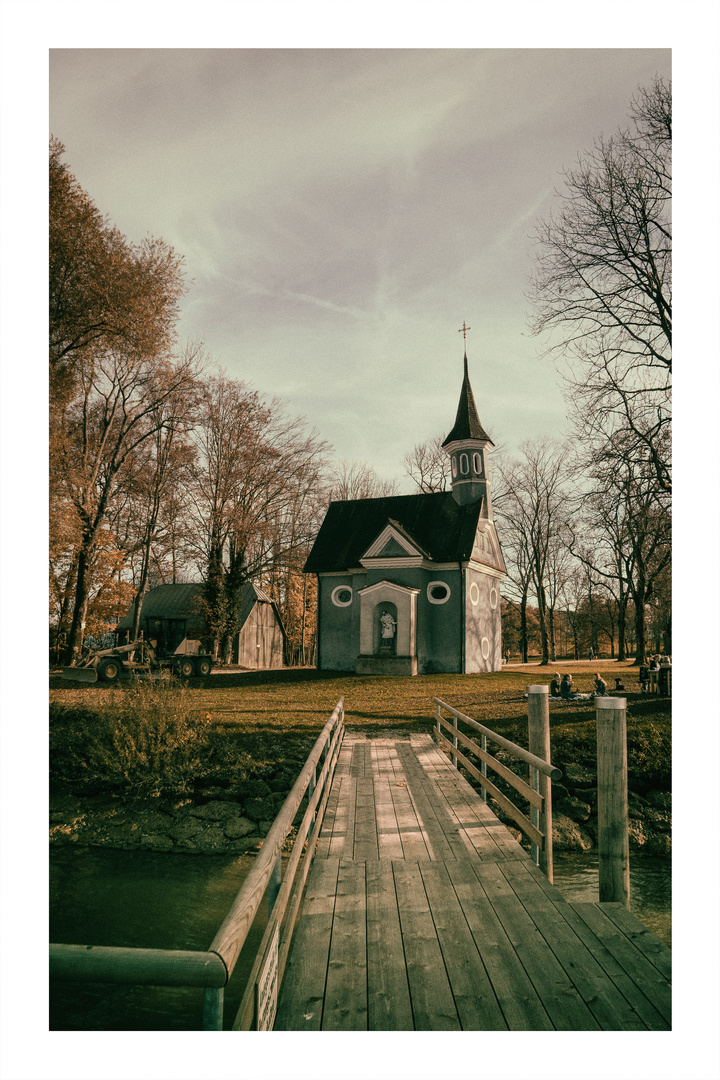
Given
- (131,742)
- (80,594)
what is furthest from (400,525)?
(80,594)

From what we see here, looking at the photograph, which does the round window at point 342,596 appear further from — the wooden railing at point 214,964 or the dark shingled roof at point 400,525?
the wooden railing at point 214,964

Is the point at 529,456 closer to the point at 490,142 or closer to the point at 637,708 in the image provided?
the point at 637,708

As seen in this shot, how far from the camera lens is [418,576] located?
73.5 ft

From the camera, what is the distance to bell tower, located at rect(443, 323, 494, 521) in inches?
950

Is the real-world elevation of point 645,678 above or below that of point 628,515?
below

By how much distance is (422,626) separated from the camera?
72.4ft

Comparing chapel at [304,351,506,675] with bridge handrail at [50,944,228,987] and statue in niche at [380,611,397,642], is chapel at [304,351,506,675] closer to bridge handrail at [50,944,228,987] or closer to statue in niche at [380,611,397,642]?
statue in niche at [380,611,397,642]

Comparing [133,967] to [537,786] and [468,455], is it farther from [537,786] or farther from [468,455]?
[468,455]

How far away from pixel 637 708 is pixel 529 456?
1516cm

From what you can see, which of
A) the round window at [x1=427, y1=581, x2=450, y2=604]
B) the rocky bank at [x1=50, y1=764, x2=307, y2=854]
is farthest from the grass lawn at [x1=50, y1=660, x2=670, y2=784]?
the round window at [x1=427, y1=581, x2=450, y2=604]

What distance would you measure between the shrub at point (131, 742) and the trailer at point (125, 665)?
49 centimetres

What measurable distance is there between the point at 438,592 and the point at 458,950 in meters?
19.8

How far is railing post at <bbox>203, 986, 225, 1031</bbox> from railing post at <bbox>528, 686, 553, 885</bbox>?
298cm
